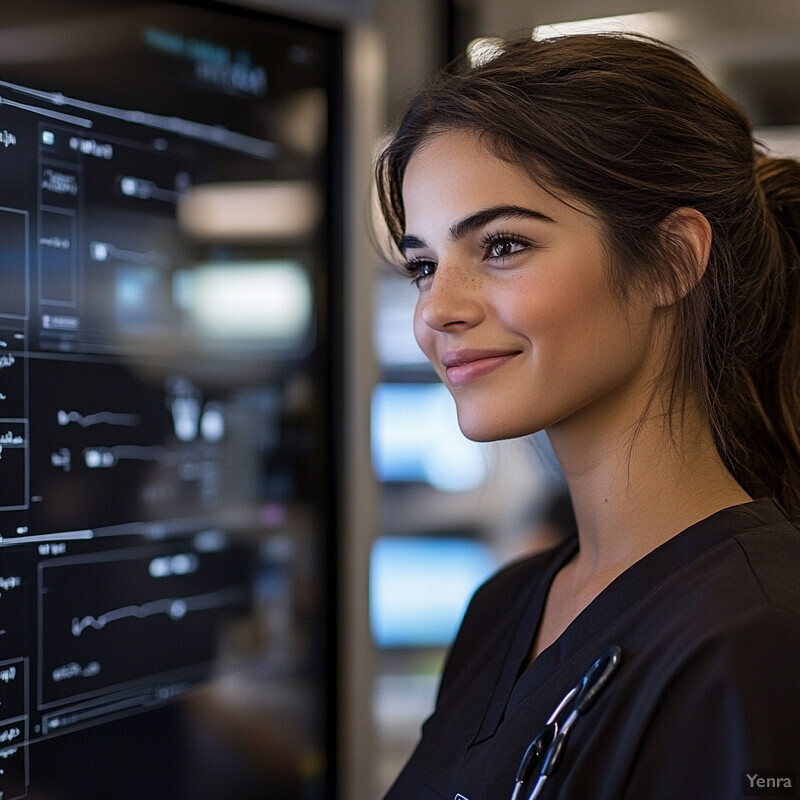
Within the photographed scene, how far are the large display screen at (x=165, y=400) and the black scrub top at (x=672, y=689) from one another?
30 cm

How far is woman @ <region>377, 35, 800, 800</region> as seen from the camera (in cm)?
89

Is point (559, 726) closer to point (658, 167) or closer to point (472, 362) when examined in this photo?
point (472, 362)

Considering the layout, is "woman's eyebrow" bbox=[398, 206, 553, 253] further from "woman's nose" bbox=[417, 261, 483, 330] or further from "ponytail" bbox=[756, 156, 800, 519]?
"ponytail" bbox=[756, 156, 800, 519]

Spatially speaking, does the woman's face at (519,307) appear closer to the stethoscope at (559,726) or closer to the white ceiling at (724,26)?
the stethoscope at (559,726)

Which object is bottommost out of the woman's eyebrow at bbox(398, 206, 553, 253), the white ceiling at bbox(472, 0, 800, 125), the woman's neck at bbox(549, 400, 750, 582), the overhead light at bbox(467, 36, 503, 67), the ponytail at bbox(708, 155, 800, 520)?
the woman's neck at bbox(549, 400, 750, 582)

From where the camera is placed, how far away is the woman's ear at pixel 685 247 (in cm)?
97

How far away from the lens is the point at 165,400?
3.74 ft

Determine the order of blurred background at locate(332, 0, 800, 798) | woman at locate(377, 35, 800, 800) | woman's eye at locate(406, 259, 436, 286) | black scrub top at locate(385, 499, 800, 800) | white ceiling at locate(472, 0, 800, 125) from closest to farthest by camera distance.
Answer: black scrub top at locate(385, 499, 800, 800)
woman at locate(377, 35, 800, 800)
woman's eye at locate(406, 259, 436, 286)
white ceiling at locate(472, 0, 800, 125)
blurred background at locate(332, 0, 800, 798)

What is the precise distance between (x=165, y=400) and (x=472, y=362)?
1.28ft

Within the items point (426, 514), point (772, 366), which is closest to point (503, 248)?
point (772, 366)

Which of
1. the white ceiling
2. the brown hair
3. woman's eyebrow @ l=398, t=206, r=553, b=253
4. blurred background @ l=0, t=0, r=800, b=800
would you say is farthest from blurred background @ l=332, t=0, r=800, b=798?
woman's eyebrow @ l=398, t=206, r=553, b=253

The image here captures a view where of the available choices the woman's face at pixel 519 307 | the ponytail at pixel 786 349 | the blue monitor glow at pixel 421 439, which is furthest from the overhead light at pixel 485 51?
the blue monitor glow at pixel 421 439

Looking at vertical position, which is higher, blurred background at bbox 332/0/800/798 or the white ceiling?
the white ceiling

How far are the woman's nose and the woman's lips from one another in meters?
0.03
